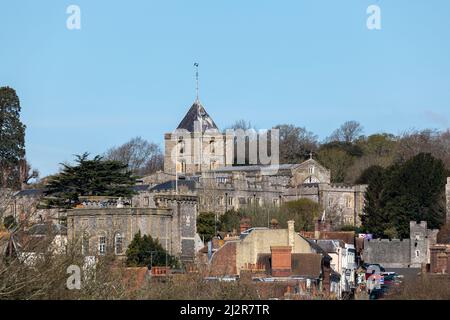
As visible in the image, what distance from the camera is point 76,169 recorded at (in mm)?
80375

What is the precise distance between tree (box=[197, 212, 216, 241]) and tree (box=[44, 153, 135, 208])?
361 centimetres

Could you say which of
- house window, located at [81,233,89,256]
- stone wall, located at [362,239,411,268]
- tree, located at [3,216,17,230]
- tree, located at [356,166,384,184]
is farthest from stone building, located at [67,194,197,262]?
tree, located at [3,216,17,230]

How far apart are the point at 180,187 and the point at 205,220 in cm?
903

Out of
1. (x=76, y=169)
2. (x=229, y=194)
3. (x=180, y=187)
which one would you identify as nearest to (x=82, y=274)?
(x=76, y=169)

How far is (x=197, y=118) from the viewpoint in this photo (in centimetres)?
11062

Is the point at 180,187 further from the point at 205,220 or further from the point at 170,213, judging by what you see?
the point at 170,213

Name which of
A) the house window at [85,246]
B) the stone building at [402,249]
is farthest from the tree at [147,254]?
the house window at [85,246]

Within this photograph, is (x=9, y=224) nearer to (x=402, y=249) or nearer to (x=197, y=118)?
(x=402, y=249)

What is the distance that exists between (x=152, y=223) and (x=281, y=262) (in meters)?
20.9

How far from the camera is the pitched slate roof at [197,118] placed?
111 m

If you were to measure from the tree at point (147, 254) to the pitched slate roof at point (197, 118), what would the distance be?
42640 millimetres

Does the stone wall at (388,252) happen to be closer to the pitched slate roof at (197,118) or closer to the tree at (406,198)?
the tree at (406,198)

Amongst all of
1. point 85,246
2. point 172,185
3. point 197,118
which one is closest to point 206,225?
point 172,185
